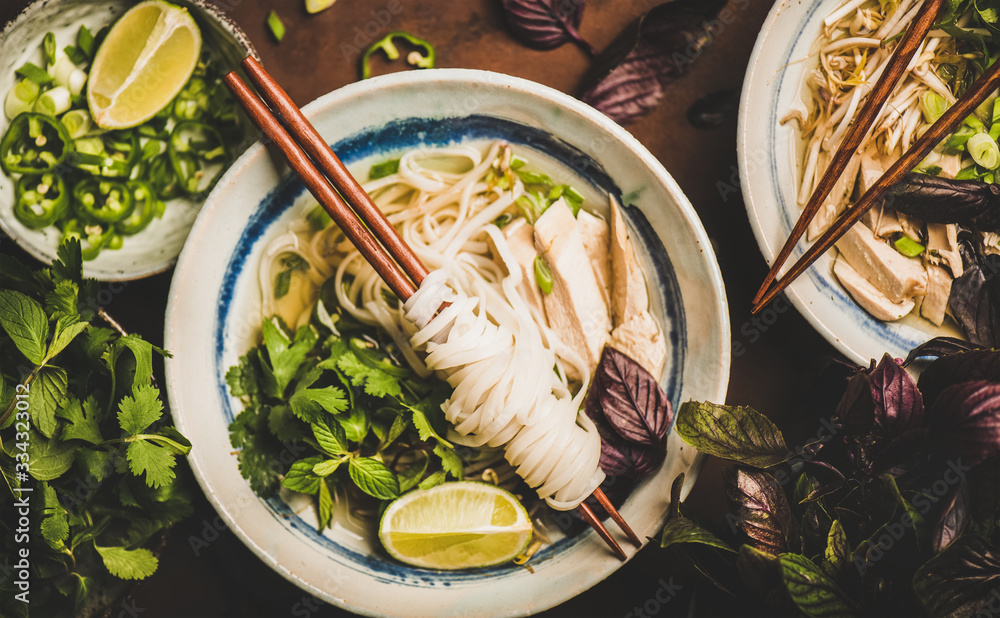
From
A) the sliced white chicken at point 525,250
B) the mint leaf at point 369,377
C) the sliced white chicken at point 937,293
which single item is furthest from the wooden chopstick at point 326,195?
the sliced white chicken at point 937,293

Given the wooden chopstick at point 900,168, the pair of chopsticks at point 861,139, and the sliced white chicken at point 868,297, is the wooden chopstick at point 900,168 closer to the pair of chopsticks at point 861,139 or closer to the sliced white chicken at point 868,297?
the pair of chopsticks at point 861,139

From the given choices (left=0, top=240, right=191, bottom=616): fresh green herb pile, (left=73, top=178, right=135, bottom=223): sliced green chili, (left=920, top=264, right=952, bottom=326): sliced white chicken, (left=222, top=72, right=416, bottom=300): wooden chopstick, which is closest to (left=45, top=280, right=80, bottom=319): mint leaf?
(left=0, top=240, right=191, bottom=616): fresh green herb pile

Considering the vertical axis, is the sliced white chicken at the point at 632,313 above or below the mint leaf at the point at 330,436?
below

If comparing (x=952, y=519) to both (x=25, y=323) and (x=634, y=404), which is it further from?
(x=25, y=323)

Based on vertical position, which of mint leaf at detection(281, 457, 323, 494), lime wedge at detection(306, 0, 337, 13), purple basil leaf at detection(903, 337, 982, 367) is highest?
lime wedge at detection(306, 0, 337, 13)

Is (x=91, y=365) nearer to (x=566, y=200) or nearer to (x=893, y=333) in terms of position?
(x=566, y=200)

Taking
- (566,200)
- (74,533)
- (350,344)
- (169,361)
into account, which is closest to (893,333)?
(566,200)

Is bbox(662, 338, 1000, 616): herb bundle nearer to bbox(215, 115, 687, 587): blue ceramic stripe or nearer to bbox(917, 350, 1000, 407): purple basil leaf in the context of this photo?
bbox(917, 350, 1000, 407): purple basil leaf
